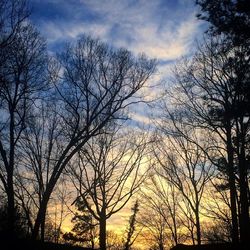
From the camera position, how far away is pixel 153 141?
2525 centimetres

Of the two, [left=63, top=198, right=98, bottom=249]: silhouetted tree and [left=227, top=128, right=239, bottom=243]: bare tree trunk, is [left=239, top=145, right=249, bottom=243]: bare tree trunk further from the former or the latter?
[left=63, top=198, right=98, bottom=249]: silhouetted tree

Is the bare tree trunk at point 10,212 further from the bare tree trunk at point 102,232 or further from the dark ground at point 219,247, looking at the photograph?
the bare tree trunk at point 102,232

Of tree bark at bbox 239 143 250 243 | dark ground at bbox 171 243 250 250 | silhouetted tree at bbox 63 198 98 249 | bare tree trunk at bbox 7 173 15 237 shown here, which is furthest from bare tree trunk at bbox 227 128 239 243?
silhouetted tree at bbox 63 198 98 249

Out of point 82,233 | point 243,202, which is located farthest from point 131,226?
point 243,202

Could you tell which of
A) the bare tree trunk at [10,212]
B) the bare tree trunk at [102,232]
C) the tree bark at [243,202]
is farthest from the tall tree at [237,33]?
the bare tree trunk at [102,232]

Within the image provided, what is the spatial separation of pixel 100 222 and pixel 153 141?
7.04m

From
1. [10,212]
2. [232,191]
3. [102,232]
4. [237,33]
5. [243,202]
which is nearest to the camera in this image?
[237,33]

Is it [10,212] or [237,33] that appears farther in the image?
[10,212]

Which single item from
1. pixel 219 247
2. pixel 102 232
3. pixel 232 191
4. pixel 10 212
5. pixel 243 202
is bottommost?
pixel 219 247

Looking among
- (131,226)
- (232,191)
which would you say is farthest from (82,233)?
(232,191)

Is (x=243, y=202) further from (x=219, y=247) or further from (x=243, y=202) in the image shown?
(x=219, y=247)

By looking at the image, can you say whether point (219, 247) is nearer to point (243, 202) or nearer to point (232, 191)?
point (243, 202)

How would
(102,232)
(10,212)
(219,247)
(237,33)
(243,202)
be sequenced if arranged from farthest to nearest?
(102,232) < (243,202) < (10,212) < (219,247) < (237,33)

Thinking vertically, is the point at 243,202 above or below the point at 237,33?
below
